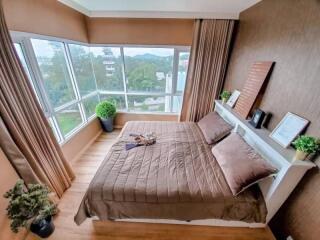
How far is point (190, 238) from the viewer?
1.50m

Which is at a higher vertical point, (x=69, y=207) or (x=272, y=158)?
(x=272, y=158)

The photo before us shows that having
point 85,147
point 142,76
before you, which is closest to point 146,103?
point 142,76

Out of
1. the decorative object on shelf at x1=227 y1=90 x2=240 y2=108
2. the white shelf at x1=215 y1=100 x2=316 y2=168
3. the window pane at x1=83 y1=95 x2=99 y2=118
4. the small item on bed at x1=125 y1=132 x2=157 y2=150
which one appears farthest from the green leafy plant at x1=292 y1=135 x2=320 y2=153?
the window pane at x1=83 y1=95 x2=99 y2=118

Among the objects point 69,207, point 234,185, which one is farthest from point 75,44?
point 234,185

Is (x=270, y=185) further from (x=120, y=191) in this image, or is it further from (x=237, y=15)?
(x=237, y=15)

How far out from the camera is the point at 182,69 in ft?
10.8

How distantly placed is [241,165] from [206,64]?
2015 millimetres

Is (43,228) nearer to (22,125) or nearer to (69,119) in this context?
(22,125)

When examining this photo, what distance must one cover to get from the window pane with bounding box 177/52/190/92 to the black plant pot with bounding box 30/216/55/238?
9.46 feet

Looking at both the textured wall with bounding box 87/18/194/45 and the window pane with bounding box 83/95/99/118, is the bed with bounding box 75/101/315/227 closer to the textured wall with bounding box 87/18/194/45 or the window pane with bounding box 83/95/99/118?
the window pane with bounding box 83/95/99/118

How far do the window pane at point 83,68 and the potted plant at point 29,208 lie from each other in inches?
81.1

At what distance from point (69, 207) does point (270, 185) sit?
2178mm

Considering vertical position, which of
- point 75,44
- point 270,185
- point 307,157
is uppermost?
point 75,44

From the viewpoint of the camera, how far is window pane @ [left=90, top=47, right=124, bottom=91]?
3.27 meters
